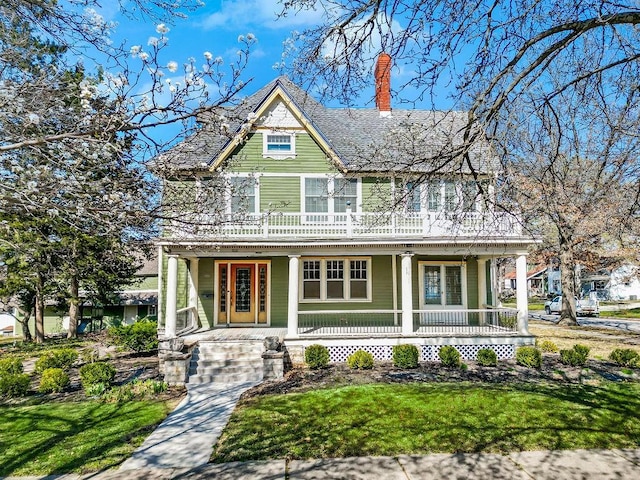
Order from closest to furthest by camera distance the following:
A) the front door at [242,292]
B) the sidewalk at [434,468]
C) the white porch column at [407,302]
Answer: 1. the sidewalk at [434,468]
2. the white porch column at [407,302]
3. the front door at [242,292]

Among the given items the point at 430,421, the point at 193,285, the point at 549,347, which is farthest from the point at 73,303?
the point at 549,347

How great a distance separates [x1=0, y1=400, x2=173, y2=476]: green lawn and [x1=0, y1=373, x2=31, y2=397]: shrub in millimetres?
587

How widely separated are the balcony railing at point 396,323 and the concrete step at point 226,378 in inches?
110

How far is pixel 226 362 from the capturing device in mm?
11195

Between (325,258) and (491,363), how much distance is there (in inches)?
252

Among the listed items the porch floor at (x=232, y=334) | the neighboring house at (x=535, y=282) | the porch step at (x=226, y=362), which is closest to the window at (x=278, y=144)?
the porch floor at (x=232, y=334)

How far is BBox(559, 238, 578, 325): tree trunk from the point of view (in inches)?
877

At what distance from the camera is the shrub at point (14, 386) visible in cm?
929

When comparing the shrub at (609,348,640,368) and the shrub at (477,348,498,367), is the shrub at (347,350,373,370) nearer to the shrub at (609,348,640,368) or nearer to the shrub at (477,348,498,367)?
the shrub at (477,348,498,367)

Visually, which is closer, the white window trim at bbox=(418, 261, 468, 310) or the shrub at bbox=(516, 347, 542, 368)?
the shrub at bbox=(516, 347, 542, 368)

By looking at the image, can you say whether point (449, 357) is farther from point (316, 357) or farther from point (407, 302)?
point (316, 357)

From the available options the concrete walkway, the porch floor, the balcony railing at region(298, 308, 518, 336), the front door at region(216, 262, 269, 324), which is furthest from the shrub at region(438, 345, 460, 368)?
the front door at region(216, 262, 269, 324)

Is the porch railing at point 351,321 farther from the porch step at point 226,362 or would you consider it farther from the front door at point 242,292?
the porch step at point 226,362

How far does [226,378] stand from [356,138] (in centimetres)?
1035
